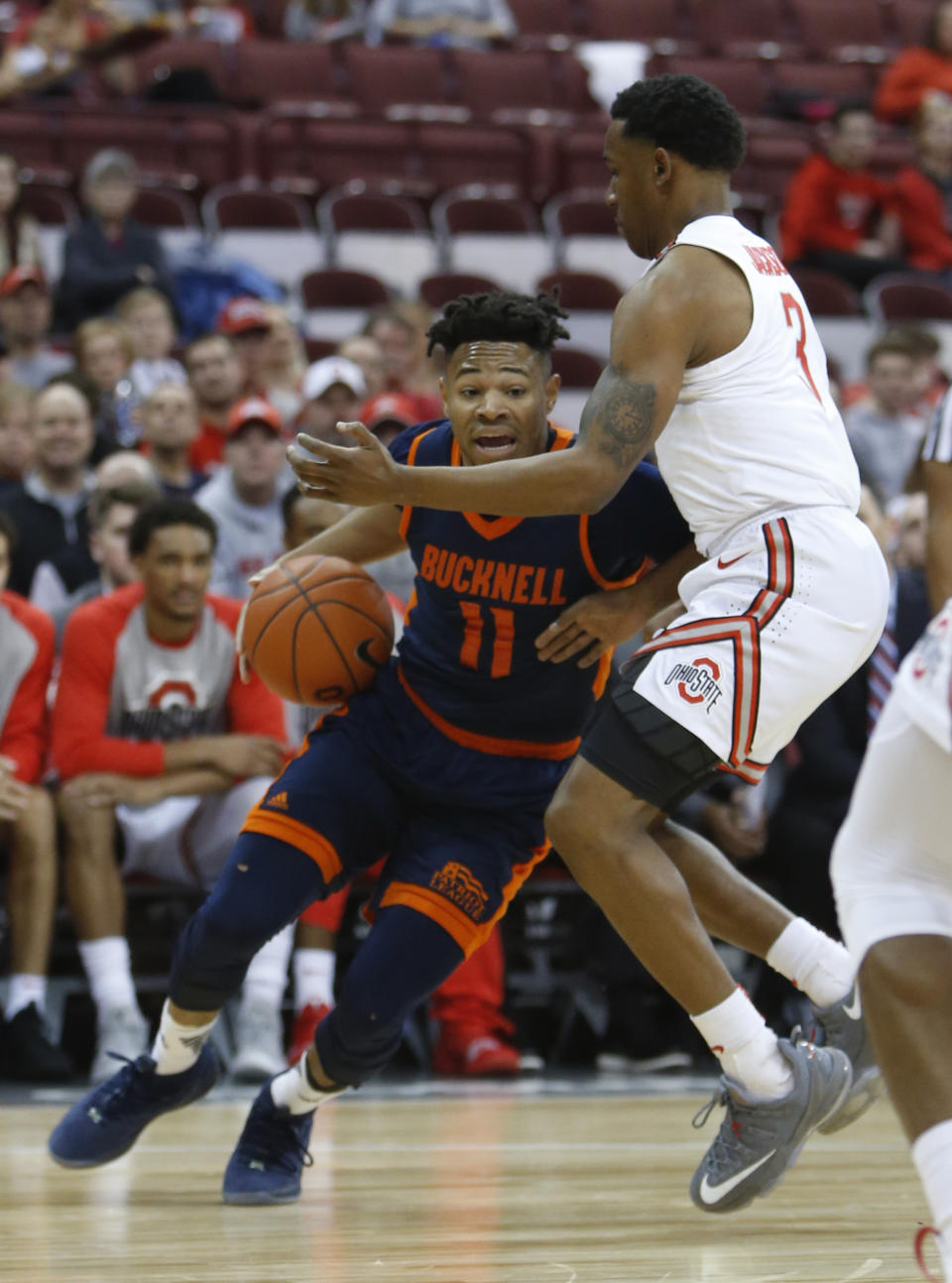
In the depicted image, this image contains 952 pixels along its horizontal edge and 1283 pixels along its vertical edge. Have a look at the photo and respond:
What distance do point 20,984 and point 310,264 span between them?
6351mm

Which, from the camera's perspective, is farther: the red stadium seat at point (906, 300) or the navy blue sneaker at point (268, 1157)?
the red stadium seat at point (906, 300)

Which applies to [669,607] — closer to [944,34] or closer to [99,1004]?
[99,1004]

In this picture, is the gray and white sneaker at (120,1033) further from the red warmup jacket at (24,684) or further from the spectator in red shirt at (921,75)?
the spectator in red shirt at (921,75)

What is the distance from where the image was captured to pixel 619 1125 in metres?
4.75

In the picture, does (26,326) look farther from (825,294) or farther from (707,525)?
(707,525)

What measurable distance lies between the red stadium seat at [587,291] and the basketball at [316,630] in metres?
6.67

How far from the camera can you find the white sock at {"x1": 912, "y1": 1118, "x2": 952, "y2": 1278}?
2.04m

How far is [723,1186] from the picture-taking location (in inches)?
125

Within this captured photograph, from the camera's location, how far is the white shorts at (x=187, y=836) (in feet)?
18.8

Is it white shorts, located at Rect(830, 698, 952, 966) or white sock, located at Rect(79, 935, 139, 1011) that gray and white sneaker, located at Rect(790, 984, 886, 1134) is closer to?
white shorts, located at Rect(830, 698, 952, 966)

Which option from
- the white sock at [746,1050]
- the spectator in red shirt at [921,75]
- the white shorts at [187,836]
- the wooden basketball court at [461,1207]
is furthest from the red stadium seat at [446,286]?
the white sock at [746,1050]

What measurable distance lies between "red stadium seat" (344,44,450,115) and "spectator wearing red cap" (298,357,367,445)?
545cm

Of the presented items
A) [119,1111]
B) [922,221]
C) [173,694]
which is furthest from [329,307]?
[119,1111]

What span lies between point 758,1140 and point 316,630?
1.32m
